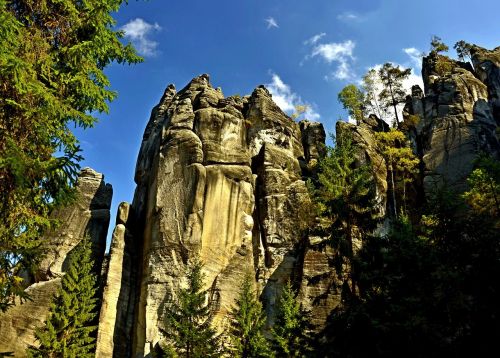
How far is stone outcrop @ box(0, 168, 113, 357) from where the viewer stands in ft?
103

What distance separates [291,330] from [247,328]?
399 centimetres

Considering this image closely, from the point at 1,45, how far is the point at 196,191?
86.9ft

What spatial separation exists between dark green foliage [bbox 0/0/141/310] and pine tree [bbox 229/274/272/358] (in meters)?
19.5

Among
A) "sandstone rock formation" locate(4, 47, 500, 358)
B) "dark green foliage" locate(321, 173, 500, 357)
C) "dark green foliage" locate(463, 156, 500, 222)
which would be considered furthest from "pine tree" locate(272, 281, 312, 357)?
"dark green foliage" locate(463, 156, 500, 222)

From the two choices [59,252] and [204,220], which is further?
[59,252]

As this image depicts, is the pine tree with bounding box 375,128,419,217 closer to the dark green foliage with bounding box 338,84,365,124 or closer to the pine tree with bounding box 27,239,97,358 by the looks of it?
the dark green foliage with bounding box 338,84,365,124

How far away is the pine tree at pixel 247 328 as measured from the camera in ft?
88.1

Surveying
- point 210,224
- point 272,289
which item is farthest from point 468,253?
point 210,224

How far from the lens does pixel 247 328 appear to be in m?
28.0

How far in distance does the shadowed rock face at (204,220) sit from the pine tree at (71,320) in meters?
2.70

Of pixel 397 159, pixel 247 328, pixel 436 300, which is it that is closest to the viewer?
pixel 436 300

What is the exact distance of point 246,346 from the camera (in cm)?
2728

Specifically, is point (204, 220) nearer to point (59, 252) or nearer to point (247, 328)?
point (247, 328)

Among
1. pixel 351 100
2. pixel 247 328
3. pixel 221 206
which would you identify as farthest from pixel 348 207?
pixel 351 100
